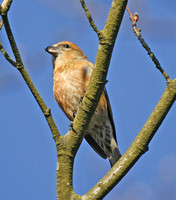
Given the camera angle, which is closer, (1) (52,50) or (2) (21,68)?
(2) (21,68)

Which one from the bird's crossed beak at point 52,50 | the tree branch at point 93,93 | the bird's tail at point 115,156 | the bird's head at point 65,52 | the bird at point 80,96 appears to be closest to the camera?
the tree branch at point 93,93

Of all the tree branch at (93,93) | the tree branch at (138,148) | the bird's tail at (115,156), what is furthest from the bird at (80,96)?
the tree branch at (138,148)

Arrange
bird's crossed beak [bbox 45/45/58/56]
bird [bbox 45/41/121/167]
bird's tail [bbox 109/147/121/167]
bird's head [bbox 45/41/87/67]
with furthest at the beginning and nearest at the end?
bird's crossed beak [bbox 45/45/58/56], bird's head [bbox 45/41/87/67], bird's tail [bbox 109/147/121/167], bird [bbox 45/41/121/167]

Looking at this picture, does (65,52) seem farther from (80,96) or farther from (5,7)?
(5,7)

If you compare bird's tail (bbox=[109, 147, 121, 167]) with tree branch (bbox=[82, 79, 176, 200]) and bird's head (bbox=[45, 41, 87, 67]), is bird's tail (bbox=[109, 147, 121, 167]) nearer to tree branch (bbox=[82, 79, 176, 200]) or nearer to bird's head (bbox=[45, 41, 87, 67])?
bird's head (bbox=[45, 41, 87, 67])

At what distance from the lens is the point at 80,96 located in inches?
194

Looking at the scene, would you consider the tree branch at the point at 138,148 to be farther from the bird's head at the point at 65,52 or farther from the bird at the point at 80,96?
the bird's head at the point at 65,52

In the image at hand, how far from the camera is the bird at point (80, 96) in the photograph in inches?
196

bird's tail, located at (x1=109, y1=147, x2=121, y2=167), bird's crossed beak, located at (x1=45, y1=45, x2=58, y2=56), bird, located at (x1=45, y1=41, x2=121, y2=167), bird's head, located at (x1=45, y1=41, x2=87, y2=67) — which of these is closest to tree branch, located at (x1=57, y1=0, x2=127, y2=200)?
bird, located at (x1=45, y1=41, x2=121, y2=167)

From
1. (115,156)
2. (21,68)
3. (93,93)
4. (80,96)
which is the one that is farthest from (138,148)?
(115,156)

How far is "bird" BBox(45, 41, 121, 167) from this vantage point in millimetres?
4980

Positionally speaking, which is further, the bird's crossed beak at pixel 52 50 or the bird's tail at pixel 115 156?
the bird's crossed beak at pixel 52 50

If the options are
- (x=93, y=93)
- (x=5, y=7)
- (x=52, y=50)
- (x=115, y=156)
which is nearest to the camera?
(x=5, y=7)

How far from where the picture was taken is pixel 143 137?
9.11 ft
